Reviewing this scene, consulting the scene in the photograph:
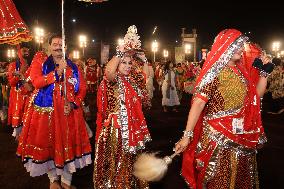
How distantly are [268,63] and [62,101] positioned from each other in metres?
2.75

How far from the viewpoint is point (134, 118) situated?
442cm

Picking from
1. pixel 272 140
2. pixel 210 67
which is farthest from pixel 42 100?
pixel 272 140

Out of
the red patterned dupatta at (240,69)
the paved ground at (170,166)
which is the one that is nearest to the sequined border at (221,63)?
the red patterned dupatta at (240,69)

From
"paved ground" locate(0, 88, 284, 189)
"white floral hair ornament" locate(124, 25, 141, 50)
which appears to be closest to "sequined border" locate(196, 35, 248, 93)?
"white floral hair ornament" locate(124, 25, 141, 50)

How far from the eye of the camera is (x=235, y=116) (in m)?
3.34

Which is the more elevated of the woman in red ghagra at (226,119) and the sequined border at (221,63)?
the sequined border at (221,63)

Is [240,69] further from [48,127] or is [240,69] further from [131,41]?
[48,127]

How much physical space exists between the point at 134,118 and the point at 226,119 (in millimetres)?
1391

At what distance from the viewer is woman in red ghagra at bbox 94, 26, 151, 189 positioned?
4.32 metres

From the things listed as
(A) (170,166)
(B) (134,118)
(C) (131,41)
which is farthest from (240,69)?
(A) (170,166)

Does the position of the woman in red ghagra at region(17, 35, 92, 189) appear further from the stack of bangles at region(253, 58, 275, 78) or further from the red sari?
the stack of bangles at region(253, 58, 275, 78)

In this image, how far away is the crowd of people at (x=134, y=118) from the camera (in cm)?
336

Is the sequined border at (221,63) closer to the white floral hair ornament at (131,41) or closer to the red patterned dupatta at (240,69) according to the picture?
the red patterned dupatta at (240,69)

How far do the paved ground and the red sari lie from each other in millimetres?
838
